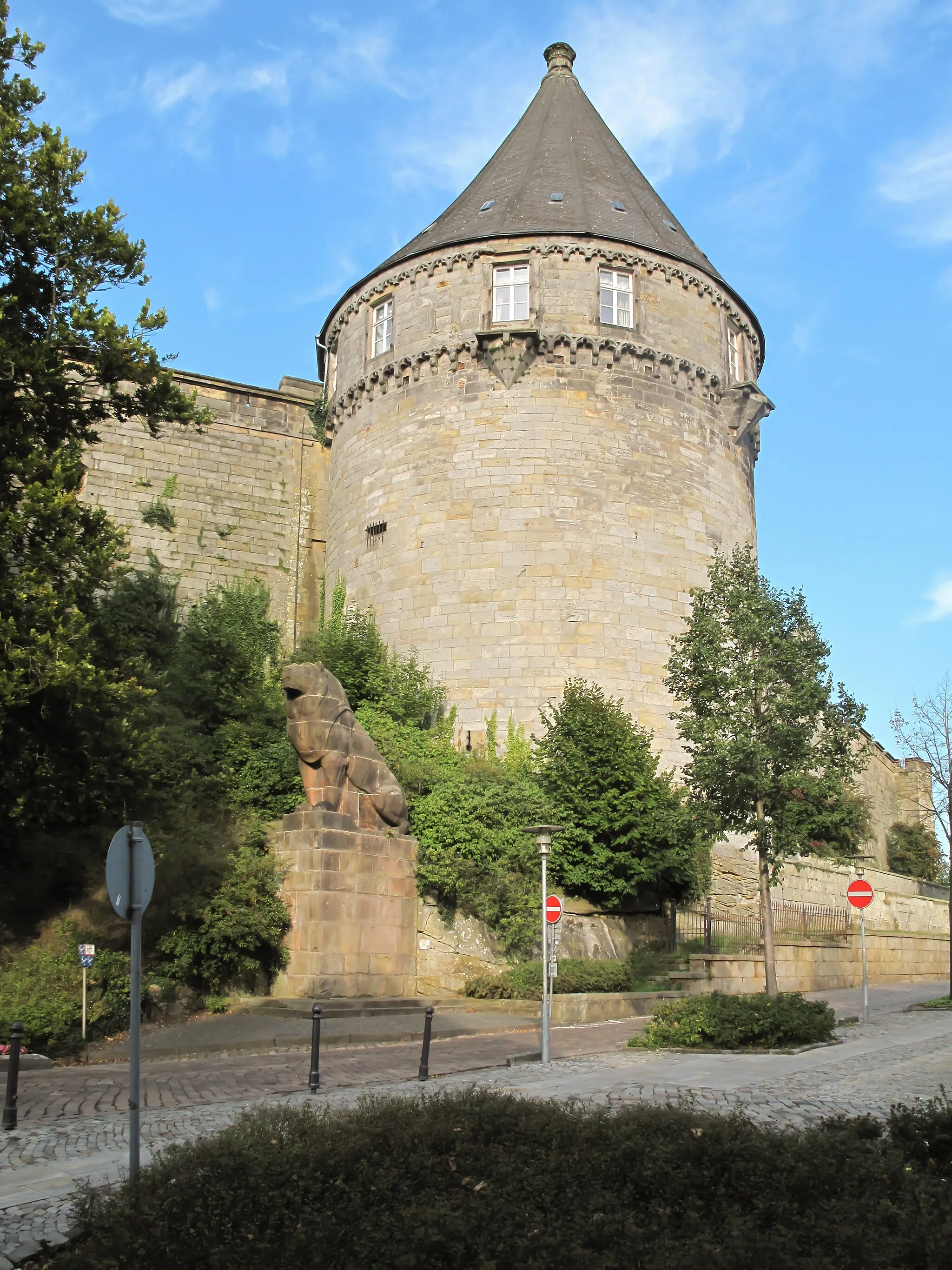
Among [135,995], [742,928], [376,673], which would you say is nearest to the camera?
[135,995]

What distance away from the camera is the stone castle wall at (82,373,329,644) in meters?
32.1

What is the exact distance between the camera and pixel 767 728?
1833 cm

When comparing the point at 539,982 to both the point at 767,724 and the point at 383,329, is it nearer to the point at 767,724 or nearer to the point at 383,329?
the point at 767,724

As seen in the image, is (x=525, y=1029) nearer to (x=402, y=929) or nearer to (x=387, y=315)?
(x=402, y=929)

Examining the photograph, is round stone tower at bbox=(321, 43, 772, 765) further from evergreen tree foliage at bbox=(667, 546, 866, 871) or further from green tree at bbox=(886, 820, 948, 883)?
green tree at bbox=(886, 820, 948, 883)

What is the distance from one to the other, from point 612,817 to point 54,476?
41.5 ft

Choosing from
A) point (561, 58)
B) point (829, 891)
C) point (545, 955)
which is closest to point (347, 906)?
point (545, 955)

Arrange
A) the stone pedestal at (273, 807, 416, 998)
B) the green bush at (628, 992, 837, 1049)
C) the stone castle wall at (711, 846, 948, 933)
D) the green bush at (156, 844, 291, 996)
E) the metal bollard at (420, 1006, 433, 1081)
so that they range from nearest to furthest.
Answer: the metal bollard at (420, 1006, 433, 1081) < the green bush at (628, 992, 837, 1049) < the green bush at (156, 844, 291, 996) < the stone pedestal at (273, 807, 416, 998) < the stone castle wall at (711, 846, 948, 933)

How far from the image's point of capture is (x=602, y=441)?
96.7 feet

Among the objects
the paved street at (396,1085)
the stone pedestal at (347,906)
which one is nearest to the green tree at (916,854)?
the paved street at (396,1085)

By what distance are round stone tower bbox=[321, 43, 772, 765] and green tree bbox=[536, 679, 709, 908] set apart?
3.24 metres

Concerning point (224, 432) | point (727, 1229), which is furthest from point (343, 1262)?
point (224, 432)

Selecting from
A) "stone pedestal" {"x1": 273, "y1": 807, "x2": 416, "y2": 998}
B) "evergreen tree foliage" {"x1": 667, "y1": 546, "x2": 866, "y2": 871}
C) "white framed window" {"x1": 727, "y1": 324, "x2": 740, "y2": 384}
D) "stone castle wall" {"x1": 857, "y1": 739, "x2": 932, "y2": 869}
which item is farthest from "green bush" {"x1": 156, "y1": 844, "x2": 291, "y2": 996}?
"stone castle wall" {"x1": 857, "y1": 739, "x2": 932, "y2": 869}

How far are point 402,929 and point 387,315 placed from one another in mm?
18929
